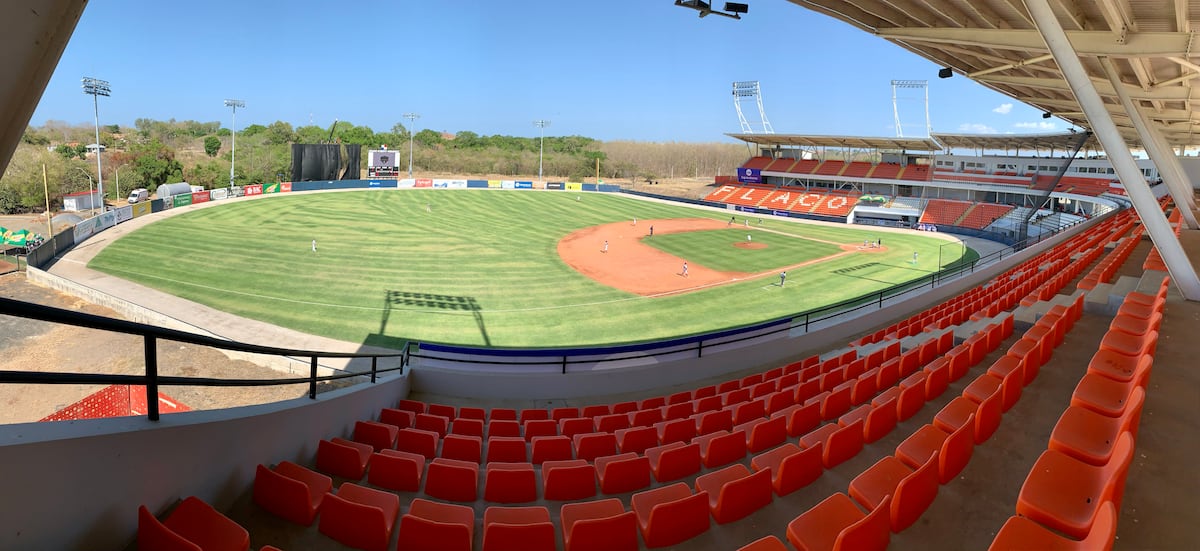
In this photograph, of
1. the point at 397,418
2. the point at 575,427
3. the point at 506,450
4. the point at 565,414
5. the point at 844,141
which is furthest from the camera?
the point at 844,141

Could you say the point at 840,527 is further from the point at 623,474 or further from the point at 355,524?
the point at 355,524

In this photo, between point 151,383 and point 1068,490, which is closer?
point 151,383

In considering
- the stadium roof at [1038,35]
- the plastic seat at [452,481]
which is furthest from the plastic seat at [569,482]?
the stadium roof at [1038,35]

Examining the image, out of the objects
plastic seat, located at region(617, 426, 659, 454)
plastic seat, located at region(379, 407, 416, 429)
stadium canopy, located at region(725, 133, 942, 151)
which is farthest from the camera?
stadium canopy, located at region(725, 133, 942, 151)

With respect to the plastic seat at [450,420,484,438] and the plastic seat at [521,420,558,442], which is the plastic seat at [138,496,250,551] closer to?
the plastic seat at [450,420,484,438]

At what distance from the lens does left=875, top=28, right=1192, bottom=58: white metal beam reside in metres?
12.8

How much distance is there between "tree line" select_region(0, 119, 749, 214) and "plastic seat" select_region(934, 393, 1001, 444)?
202 ft

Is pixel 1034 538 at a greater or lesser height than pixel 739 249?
greater

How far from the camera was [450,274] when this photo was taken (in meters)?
31.2

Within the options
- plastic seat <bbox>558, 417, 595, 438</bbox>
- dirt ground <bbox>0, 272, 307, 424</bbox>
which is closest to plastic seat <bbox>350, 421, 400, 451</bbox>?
plastic seat <bbox>558, 417, 595, 438</bbox>

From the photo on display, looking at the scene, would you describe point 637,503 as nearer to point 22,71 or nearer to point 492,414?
point 22,71

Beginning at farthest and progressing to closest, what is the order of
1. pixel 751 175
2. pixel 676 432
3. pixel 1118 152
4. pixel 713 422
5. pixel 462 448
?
pixel 751 175 → pixel 1118 152 → pixel 713 422 → pixel 676 432 → pixel 462 448

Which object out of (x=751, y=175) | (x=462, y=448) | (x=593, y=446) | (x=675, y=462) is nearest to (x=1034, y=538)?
(x=675, y=462)

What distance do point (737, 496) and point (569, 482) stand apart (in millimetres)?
1604
